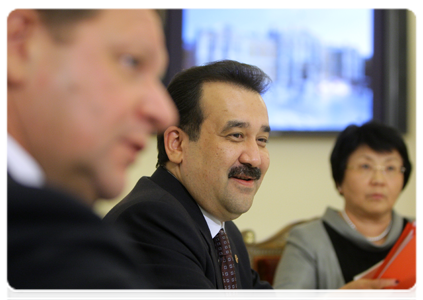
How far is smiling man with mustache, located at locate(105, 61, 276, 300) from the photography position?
0.88 m

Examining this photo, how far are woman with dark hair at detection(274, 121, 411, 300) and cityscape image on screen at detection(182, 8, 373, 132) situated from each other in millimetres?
477

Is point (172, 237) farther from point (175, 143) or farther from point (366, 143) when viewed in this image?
point (366, 143)

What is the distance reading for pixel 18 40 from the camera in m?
0.26

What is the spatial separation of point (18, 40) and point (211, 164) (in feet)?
2.38

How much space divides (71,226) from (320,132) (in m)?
1.94

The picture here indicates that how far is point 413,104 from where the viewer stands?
86.7 inches

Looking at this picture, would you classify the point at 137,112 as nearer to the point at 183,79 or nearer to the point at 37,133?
the point at 37,133

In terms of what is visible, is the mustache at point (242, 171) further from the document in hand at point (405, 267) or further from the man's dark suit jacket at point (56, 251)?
the man's dark suit jacket at point (56, 251)

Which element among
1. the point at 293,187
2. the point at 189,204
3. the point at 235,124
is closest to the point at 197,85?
the point at 235,124

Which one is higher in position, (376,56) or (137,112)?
(376,56)

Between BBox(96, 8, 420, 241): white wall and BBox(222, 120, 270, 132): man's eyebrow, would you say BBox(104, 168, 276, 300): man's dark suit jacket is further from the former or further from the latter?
BBox(96, 8, 420, 241): white wall

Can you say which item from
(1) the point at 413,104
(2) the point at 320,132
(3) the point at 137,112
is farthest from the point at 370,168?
(3) the point at 137,112

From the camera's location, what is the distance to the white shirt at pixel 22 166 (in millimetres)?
265

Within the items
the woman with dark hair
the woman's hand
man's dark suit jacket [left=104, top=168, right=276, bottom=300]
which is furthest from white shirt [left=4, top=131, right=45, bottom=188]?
the woman with dark hair
